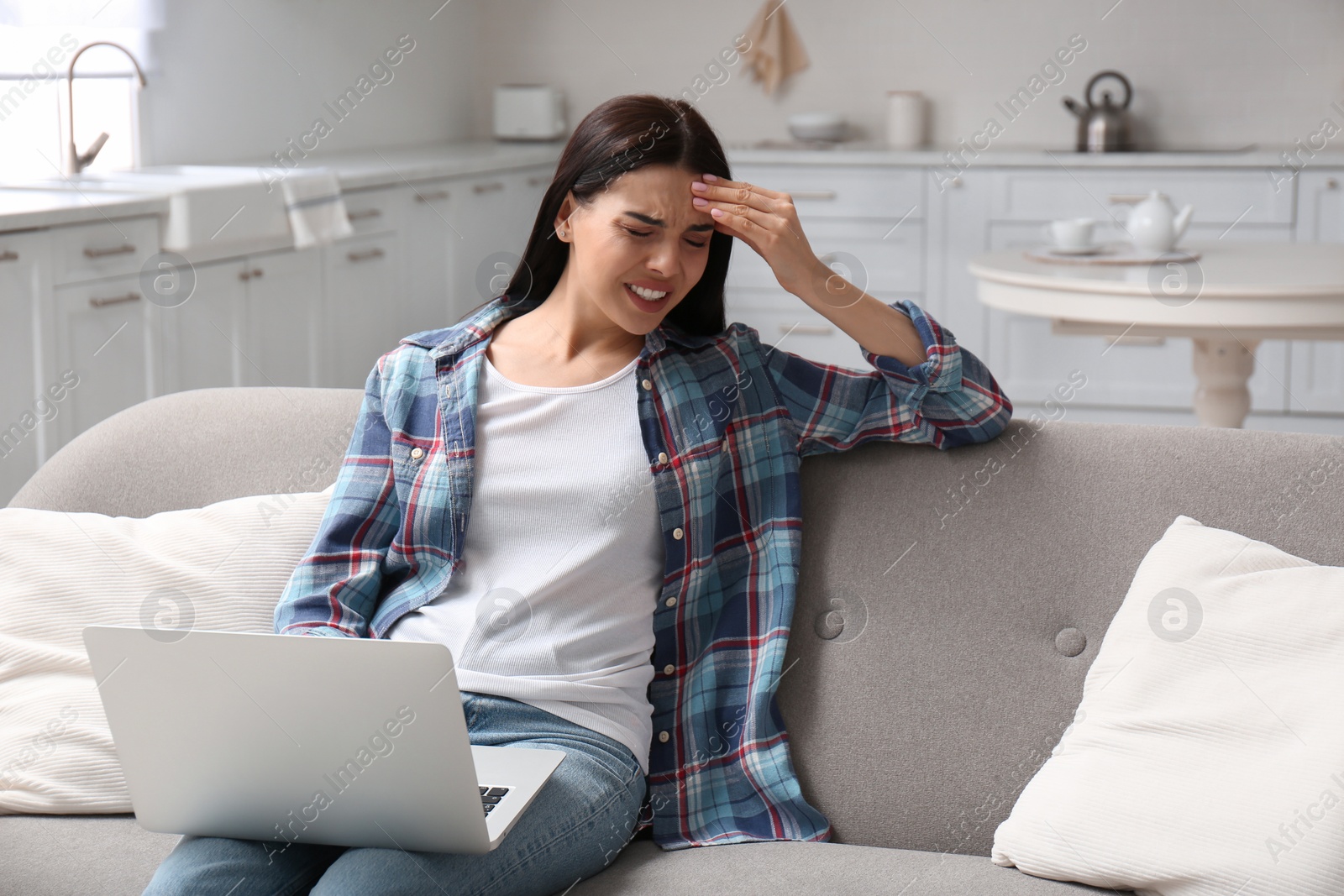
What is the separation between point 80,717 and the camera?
1.43 metres

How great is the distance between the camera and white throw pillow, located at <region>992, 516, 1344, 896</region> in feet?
3.78

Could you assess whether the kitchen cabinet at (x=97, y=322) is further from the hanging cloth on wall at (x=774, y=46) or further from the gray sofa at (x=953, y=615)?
the hanging cloth on wall at (x=774, y=46)

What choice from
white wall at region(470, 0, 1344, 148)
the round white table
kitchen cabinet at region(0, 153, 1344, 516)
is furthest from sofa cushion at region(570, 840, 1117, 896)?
white wall at region(470, 0, 1344, 148)

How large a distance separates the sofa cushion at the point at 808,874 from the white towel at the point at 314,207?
8.56ft

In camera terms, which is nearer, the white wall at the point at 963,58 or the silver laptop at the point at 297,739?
the silver laptop at the point at 297,739

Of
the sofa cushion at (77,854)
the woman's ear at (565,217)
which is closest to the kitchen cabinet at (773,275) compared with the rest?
the sofa cushion at (77,854)

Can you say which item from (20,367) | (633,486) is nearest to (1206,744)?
(633,486)

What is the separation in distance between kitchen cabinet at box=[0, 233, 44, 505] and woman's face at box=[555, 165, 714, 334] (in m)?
1.76

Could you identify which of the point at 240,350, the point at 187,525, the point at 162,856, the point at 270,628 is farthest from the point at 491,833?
the point at 240,350

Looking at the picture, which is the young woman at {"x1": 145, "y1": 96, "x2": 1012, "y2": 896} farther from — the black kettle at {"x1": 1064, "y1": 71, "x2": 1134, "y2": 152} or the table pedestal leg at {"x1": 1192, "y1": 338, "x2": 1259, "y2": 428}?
the black kettle at {"x1": 1064, "y1": 71, "x2": 1134, "y2": 152}

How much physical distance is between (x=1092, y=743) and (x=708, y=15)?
14.9 feet

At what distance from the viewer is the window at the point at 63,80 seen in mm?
3281

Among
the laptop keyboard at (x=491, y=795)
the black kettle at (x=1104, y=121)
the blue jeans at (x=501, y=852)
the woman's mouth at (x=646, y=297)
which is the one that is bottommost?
→ the blue jeans at (x=501, y=852)

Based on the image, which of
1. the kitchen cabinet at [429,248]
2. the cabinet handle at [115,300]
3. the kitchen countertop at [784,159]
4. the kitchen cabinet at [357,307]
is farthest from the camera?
the kitchen cabinet at [429,248]
